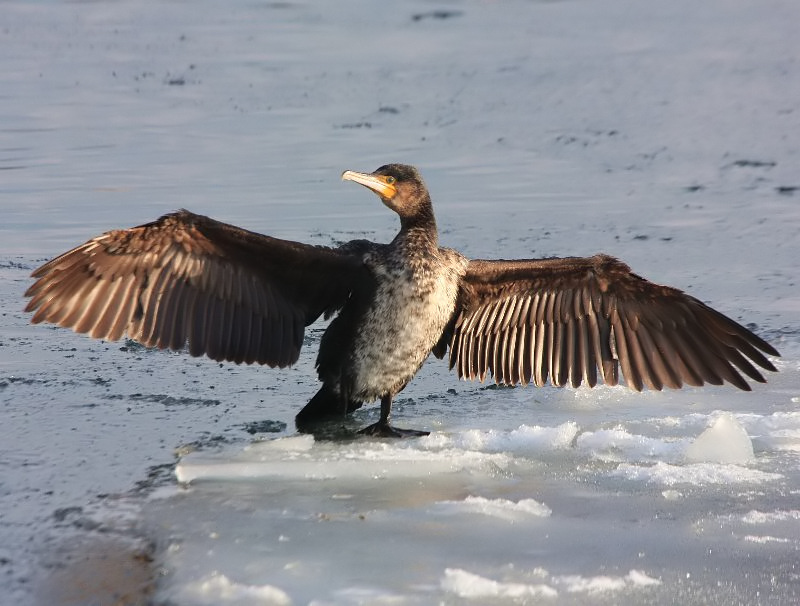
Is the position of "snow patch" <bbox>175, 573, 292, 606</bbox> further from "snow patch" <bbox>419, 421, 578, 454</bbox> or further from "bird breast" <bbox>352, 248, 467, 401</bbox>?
"bird breast" <bbox>352, 248, 467, 401</bbox>

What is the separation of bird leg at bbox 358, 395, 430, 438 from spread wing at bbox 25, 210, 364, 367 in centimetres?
44

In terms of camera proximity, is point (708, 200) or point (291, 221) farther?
point (708, 200)

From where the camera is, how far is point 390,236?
321 inches

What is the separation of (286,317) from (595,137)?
5621mm

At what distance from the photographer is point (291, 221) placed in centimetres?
830

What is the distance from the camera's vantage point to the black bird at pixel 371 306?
16.3 ft

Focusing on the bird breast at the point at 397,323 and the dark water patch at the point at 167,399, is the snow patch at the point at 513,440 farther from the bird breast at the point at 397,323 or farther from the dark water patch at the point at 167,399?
the dark water patch at the point at 167,399

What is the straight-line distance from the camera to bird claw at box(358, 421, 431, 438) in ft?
16.5

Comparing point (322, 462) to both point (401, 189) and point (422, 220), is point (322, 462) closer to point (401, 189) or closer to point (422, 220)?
point (422, 220)

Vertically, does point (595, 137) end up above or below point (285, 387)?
above

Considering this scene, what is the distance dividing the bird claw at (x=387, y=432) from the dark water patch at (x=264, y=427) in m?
0.33

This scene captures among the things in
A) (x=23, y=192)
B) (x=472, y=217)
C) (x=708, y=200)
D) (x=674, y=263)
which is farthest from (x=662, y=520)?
(x=23, y=192)

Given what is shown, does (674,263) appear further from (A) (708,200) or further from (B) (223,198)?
(B) (223,198)

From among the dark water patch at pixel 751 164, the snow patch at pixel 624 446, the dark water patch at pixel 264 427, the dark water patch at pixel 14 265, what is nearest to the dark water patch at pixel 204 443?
the dark water patch at pixel 264 427
